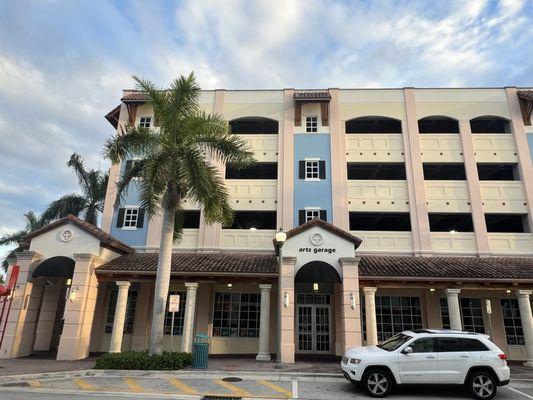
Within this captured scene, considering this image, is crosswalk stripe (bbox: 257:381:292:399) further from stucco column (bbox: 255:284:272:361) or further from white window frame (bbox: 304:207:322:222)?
white window frame (bbox: 304:207:322:222)

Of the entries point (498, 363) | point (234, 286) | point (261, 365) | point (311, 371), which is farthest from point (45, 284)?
point (498, 363)

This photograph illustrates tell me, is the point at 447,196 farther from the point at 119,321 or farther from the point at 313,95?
the point at 119,321

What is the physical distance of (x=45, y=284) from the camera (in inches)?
715

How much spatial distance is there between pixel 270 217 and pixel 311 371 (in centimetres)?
1072

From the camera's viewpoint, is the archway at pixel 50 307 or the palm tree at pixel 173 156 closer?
the palm tree at pixel 173 156

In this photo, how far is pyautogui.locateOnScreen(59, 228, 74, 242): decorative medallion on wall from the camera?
17094 mm

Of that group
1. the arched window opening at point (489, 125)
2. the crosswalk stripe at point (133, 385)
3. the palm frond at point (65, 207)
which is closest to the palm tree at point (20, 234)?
the palm frond at point (65, 207)

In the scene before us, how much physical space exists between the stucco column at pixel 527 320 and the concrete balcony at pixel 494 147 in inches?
335

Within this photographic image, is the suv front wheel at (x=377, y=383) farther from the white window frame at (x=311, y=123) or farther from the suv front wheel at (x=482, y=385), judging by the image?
the white window frame at (x=311, y=123)

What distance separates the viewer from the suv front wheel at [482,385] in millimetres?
9741

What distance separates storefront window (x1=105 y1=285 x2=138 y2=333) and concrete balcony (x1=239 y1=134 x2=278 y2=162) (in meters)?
10.5

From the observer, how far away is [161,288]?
13.9 metres

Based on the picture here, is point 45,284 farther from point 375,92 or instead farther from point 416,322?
point 375,92

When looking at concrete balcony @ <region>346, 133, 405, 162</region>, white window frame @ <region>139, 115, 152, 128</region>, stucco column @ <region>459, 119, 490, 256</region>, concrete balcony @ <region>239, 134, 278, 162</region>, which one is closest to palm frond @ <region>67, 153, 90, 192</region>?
white window frame @ <region>139, 115, 152, 128</region>
